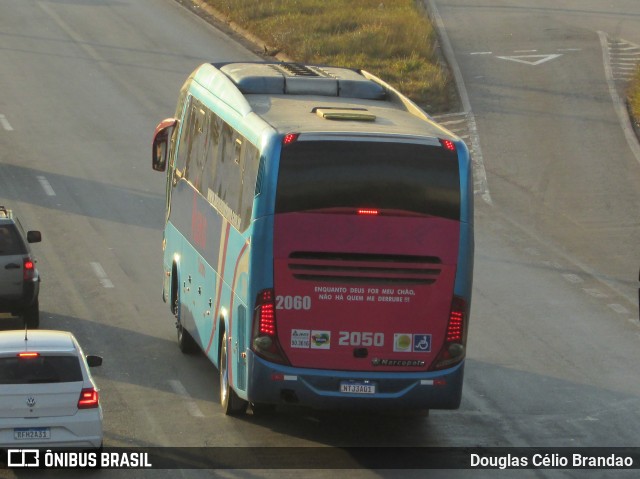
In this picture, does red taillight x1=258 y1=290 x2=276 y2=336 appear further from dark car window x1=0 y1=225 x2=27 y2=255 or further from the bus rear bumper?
dark car window x1=0 y1=225 x2=27 y2=255

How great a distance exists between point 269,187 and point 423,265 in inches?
75.4

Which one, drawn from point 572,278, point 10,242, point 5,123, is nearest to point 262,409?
point 10,242

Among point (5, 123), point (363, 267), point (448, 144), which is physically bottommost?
point (5, 123)

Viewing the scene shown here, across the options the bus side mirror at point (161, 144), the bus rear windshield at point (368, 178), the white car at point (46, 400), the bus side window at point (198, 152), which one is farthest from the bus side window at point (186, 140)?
the white car at point (46, 400)

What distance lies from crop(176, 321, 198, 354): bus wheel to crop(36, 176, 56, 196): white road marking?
11.3 metres

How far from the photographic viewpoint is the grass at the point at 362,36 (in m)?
39.5

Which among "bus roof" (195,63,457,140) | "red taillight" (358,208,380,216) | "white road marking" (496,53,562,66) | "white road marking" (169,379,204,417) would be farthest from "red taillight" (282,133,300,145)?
"white road marking" (496,53,562,66)

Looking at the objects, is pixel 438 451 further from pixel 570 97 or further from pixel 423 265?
pixel 570 97

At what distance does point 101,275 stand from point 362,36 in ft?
70.0

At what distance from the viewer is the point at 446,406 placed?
15.8 metres

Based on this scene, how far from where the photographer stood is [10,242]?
815 inches

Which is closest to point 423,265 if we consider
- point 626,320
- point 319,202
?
point 319,202

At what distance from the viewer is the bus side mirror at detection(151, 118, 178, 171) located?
21062 mm

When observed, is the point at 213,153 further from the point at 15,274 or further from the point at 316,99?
the point at 15,274
